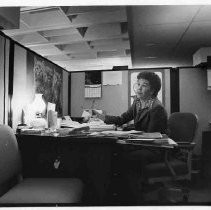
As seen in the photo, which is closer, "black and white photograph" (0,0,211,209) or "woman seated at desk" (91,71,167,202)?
"black and white photograph" (0,0,211,209)

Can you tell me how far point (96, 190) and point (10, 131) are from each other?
566 millimetres

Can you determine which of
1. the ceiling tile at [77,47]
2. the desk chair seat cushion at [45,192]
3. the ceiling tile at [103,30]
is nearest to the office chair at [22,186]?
the desk chair seat cushion at [45,192]

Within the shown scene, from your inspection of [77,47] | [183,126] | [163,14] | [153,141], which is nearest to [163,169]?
[183,126]

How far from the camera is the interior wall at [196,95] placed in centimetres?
291

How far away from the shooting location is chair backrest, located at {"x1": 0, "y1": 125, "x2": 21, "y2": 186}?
48.4 inches

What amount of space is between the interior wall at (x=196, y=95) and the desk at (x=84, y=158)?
1.76 metres

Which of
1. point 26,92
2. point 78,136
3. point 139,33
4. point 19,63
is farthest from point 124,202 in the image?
point 139,33

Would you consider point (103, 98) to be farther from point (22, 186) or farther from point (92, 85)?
point (22, 186)

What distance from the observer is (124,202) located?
155 cm

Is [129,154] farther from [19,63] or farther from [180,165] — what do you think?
[19,63]

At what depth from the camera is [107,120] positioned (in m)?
2.62

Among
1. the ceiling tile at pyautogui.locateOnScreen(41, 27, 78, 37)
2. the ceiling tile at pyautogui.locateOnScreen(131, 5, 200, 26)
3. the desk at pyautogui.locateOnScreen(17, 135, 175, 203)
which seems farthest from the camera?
the ceiling tile at pyautogui.locateOnScreen(41, 27, 78, 37)

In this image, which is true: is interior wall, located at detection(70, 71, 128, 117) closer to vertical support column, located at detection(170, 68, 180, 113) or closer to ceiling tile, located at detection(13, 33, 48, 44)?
vertical support column, located at detection(170, 68, 180, 113)

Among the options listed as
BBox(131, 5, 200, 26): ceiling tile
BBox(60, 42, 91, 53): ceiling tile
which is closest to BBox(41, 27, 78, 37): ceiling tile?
BBox(60, 42, 91, 53): ceiling tile
